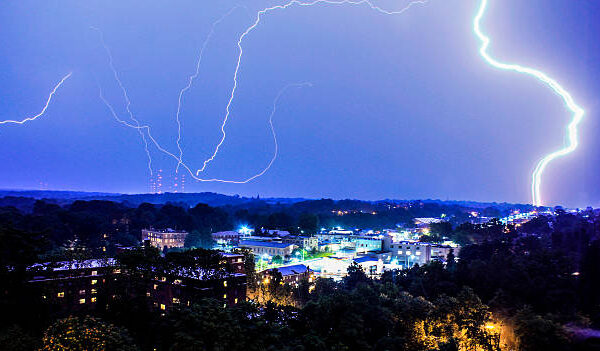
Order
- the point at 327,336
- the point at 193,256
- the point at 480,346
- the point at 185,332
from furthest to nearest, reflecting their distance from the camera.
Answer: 1. the point at 193,256
2. the point at 480,346
3. the point at 327,336
4. the point at 185,332

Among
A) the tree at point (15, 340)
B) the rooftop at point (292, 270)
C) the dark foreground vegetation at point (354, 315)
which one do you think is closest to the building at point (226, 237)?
the rooftop at point (292, 270)

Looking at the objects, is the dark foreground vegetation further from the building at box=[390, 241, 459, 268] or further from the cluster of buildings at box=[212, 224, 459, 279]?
the building at box=[390, 241, 459, 268]

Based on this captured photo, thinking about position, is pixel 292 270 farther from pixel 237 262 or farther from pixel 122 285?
pixel 122 285

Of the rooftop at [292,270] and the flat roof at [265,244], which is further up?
the flat roof at [265,244]

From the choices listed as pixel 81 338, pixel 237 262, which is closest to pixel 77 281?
pixel 237 262

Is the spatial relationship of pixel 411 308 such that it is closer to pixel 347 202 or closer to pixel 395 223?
pixel 395 223

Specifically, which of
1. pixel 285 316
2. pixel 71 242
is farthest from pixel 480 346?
pixel 71 242

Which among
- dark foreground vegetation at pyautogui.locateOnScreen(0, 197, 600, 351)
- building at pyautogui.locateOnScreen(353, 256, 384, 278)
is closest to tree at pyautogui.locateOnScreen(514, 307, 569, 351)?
dark foreground vegetation at pyautogui.locateOnScreen(0, 197, 600, 351)

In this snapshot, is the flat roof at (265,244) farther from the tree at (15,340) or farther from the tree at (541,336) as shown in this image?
the tree at (15,340)
